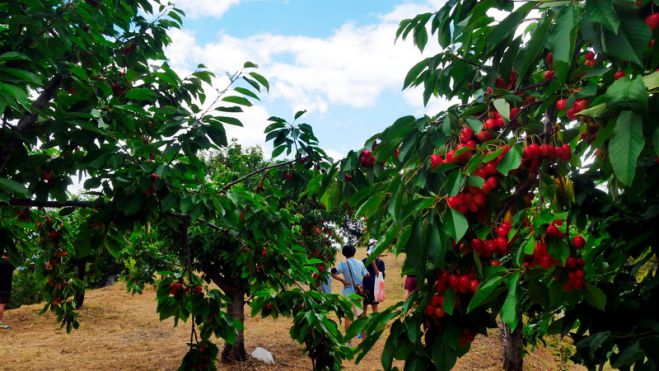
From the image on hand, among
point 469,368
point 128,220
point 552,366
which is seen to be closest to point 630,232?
point 128,220

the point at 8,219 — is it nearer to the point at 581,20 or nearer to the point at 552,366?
the point at 581,20

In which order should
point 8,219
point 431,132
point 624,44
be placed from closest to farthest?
point 624,44 → point 431,132 → point 8,219

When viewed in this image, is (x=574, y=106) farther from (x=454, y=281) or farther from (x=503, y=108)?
(x=454, y=281)

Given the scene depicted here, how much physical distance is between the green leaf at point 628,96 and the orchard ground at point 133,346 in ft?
17.7

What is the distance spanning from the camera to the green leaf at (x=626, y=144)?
0.90 metres

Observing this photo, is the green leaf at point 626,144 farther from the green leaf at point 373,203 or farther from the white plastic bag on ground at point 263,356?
the white plastic bag on ground at point 263,356

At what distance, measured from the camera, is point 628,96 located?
896 mm

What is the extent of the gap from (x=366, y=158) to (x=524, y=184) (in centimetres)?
82

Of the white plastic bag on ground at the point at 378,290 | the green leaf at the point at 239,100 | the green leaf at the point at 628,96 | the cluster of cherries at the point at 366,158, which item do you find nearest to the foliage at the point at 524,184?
the green leaf at the point at 628,96

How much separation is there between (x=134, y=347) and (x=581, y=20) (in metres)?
8.41

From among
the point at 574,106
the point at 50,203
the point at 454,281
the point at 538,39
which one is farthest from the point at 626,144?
the point at 50,203

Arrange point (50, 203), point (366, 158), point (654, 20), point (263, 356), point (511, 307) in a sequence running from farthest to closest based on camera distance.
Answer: point (263, 356) < point (50, 203) < point (366, 158) < point (511, 307) < point (654, 20)

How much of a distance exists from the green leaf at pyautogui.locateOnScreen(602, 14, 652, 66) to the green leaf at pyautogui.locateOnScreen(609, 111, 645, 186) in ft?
0.42

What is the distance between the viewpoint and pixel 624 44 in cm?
→ 96
